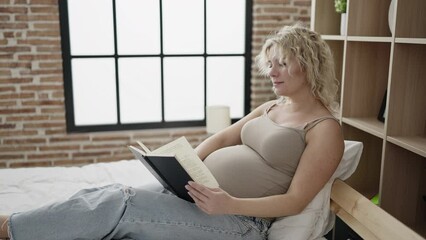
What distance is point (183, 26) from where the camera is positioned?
151 inches

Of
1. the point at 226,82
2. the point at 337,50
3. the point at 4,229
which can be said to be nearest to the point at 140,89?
the point at 226,82

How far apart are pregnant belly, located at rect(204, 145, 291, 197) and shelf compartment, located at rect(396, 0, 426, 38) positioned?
0.80 metres

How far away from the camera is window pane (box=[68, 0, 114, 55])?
11.9 ft

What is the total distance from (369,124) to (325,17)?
0.84 meters

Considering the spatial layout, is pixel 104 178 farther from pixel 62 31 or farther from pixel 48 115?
pixel 62 31

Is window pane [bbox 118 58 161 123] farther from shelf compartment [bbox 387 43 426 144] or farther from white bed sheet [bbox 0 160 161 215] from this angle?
shelf compartment [bbox 387 43 426 144]

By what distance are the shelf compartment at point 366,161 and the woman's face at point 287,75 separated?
0.82 meters

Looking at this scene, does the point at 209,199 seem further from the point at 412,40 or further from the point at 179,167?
the point at 412,40

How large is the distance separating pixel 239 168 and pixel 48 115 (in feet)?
6.98

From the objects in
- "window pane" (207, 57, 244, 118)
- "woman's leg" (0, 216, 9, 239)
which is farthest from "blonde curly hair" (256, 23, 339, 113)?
"window pane" (207, 57, 244, 118)

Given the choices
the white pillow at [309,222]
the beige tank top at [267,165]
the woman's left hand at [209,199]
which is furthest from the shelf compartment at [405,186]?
the woman's left hand at [209,199]

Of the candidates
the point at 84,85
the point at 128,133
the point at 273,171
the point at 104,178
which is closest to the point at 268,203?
the point at 273,171

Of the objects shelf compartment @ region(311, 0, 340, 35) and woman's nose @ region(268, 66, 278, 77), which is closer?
woman's nose @ region(268, 66, 278, 77)

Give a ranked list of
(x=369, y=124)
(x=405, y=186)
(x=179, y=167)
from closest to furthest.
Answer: (x=179, y=167)
(x=405, y=186)
(x=369, y=124)
